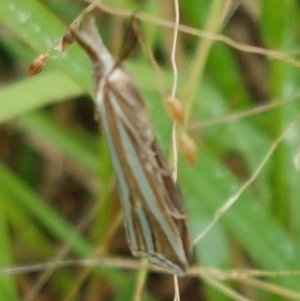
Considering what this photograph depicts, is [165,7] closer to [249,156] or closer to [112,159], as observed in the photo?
[249,156]

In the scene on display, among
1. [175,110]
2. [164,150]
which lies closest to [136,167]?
[175,110]

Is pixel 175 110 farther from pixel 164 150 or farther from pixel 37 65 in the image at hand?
pixel 164 150

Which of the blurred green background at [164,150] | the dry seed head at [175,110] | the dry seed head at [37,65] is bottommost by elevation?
the blurred green background at [164,150]

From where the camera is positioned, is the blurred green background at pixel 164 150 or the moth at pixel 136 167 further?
the blurred green background at pixel 164 150

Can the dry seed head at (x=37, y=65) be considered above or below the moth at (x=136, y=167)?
above

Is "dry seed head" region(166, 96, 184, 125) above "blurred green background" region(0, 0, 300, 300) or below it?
above

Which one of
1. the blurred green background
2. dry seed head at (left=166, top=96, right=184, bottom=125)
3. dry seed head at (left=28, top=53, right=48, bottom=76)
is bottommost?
the blurred green background

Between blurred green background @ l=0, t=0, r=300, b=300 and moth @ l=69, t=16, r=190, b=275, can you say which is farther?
blurred green background @ l=0, t=0, r=300, b=300

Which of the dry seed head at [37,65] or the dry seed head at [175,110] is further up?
the dry seed head at [37,65]

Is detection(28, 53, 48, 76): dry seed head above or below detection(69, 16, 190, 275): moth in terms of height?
above
